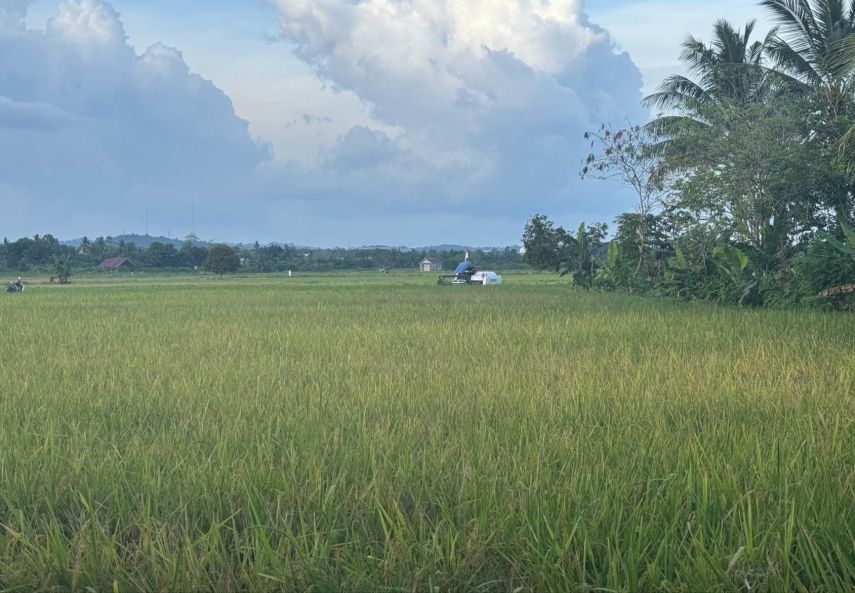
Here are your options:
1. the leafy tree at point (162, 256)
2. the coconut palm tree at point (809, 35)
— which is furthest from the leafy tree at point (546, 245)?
the leafy tree at point (162, 256)

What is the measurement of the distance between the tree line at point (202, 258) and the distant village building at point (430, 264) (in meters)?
0.57

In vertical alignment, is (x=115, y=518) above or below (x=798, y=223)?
below

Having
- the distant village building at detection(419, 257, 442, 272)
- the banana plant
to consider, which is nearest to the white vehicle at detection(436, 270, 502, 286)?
the banana plant

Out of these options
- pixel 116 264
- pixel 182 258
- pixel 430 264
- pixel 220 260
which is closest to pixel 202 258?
pixel 182 258

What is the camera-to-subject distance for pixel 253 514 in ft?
7.70

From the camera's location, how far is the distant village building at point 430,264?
61.9 meters

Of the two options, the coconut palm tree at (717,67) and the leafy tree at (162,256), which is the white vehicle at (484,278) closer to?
the coconut palm tree at (717,67)

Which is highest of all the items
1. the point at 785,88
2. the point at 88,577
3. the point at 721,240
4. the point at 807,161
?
the point at 785,88

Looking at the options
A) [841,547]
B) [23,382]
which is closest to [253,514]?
[841,547]

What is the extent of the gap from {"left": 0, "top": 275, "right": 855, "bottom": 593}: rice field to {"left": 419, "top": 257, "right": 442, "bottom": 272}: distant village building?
55835 mm

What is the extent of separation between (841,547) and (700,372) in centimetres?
325

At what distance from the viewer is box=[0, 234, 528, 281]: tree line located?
5144 centimetres

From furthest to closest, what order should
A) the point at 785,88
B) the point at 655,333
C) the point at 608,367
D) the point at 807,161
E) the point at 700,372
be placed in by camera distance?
the point at 785,88 < the point at 807,161 < the point at 655,333 < the point at 608,367 < the point at 700,372

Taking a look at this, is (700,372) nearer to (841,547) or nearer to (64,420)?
(841,547)
